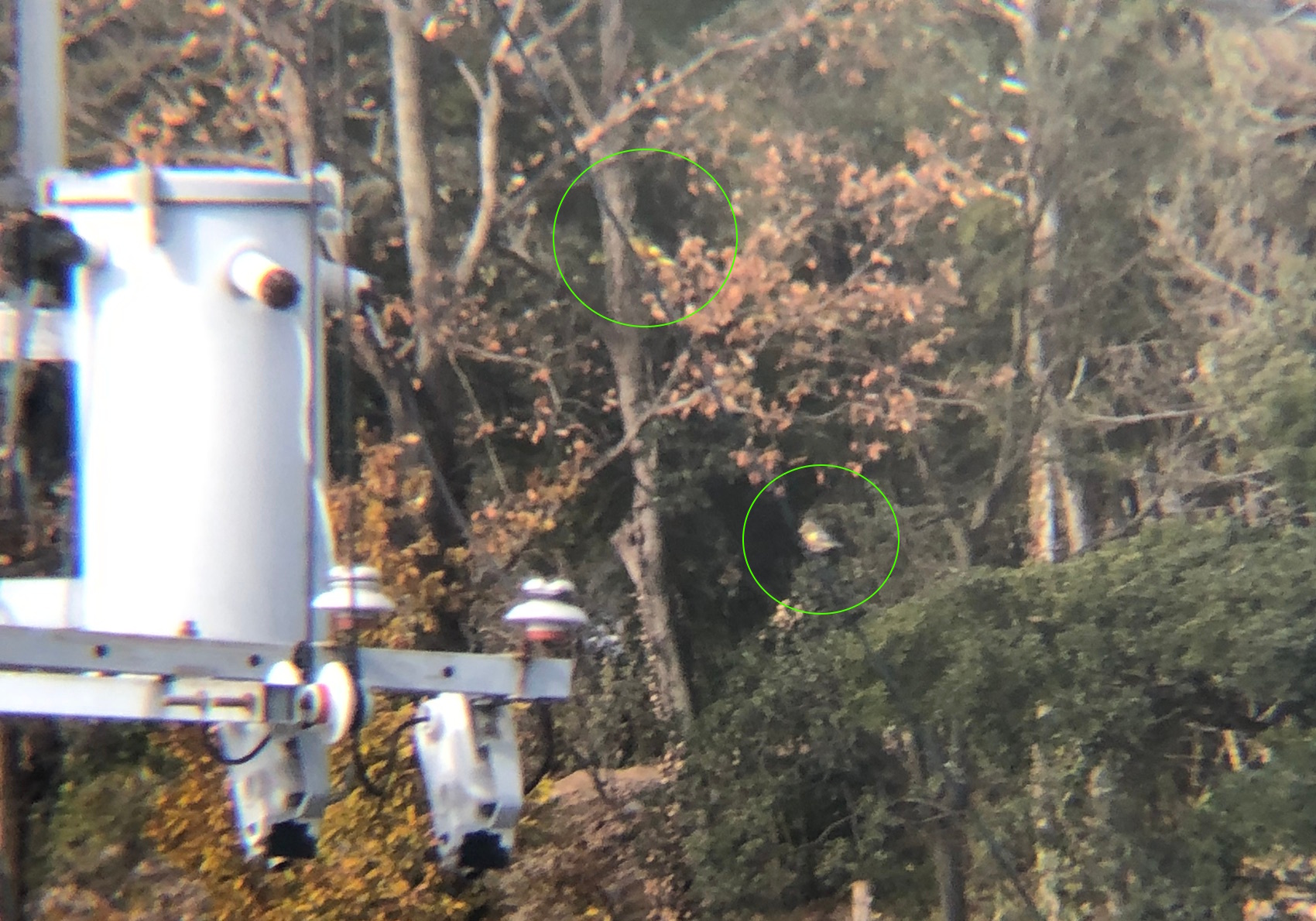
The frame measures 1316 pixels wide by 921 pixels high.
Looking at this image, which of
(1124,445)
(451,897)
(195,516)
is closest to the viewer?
(195,516)

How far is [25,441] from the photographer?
216 centimetres

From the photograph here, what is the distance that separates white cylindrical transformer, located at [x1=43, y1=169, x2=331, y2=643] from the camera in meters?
1.75

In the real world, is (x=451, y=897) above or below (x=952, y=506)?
below

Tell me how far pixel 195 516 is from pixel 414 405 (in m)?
3.59

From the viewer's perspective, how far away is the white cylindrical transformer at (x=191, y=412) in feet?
5.74

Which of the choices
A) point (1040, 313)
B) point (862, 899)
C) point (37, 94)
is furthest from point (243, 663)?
point (1040, 313)

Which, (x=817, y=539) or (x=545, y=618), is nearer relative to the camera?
(x=545, y=618)

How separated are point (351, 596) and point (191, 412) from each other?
0.35m

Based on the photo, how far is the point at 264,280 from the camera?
5.68 ft

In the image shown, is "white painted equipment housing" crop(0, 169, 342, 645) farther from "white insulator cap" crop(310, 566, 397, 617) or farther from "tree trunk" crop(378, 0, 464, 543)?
"tree trunk" crop(378, 0, 464, 543)

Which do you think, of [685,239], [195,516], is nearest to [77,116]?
[685,239]

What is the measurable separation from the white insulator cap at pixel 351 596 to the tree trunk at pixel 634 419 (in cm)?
418

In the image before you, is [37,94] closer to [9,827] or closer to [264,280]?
[264,280]

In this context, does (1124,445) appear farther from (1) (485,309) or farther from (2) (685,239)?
(1) (485,309)
